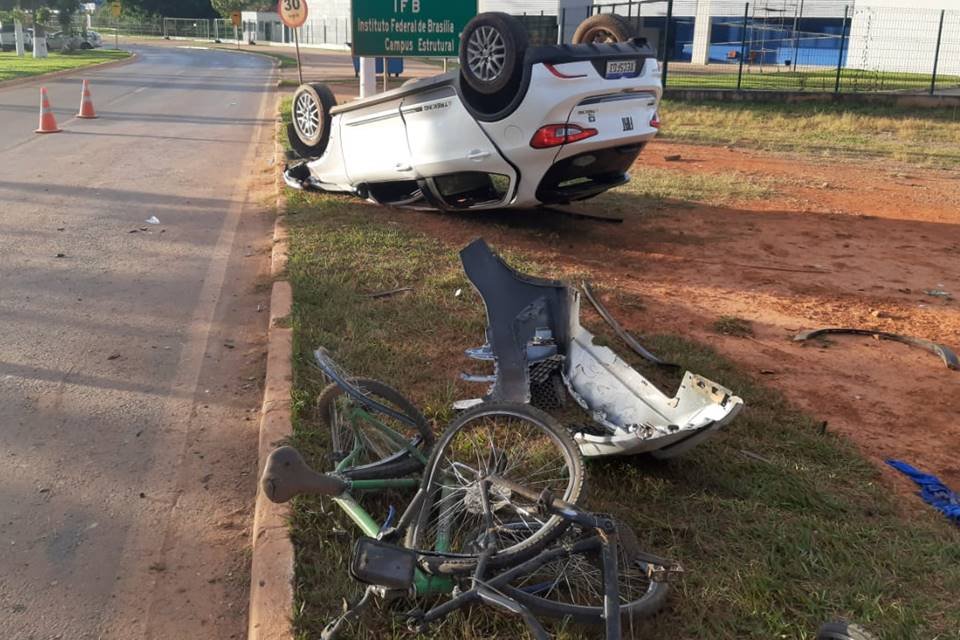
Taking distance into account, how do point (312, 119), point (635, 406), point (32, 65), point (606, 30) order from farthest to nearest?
point (32, 65) → point (312, 119) → point (606, 30) → point (635, 406)

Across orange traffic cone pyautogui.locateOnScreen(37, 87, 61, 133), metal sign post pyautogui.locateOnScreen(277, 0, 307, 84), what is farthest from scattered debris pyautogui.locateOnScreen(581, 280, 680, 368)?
orange traffic cone pyautogui.locateOnScreen(37, 87, 61, 133)

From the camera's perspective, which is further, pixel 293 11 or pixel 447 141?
pixel 293 11

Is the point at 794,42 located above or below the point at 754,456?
above

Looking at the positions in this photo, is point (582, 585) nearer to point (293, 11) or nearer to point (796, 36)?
point (293, 11)

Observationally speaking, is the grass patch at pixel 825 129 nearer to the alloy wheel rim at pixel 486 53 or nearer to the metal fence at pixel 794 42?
the metal fence at pixel 794 42

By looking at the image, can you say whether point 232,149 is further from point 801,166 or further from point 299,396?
point 299,396

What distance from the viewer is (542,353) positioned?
16.0ft

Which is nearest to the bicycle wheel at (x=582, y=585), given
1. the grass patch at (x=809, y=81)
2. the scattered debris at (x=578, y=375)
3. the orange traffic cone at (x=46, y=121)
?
the scattered debris at (x=578, y=375)

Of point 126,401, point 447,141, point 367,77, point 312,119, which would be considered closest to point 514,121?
point 447,141

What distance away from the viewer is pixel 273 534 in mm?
3469

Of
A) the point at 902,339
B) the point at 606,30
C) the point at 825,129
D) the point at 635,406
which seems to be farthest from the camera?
the point at 825,129

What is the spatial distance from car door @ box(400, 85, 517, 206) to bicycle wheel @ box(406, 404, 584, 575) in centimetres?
420

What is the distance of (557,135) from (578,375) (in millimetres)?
3002

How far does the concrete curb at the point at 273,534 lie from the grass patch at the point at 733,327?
2955 mm
